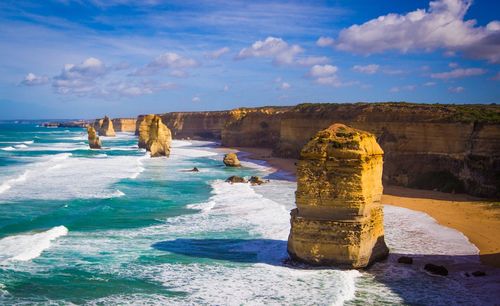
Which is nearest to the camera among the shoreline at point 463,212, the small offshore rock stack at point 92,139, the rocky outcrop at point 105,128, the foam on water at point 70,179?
the shoreline at point 463,212

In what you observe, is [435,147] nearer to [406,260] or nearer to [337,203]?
[406,260]

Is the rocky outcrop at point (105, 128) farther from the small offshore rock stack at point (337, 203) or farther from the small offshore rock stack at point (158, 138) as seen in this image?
the small offshore rock stack at point (337, 203)

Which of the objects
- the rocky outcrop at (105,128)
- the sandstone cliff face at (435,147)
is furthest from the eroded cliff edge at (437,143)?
the rocky outcrop at (105,128)

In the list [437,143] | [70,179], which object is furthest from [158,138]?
[437,143]

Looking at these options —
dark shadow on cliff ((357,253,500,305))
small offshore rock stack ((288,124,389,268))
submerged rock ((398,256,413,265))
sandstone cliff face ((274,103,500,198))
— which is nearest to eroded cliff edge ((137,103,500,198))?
sandstone cliff face ((274,103,500,198))

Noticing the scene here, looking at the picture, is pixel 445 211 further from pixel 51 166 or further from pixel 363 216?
pixel 51 166

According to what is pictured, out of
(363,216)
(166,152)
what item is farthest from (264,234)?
(166,152)
